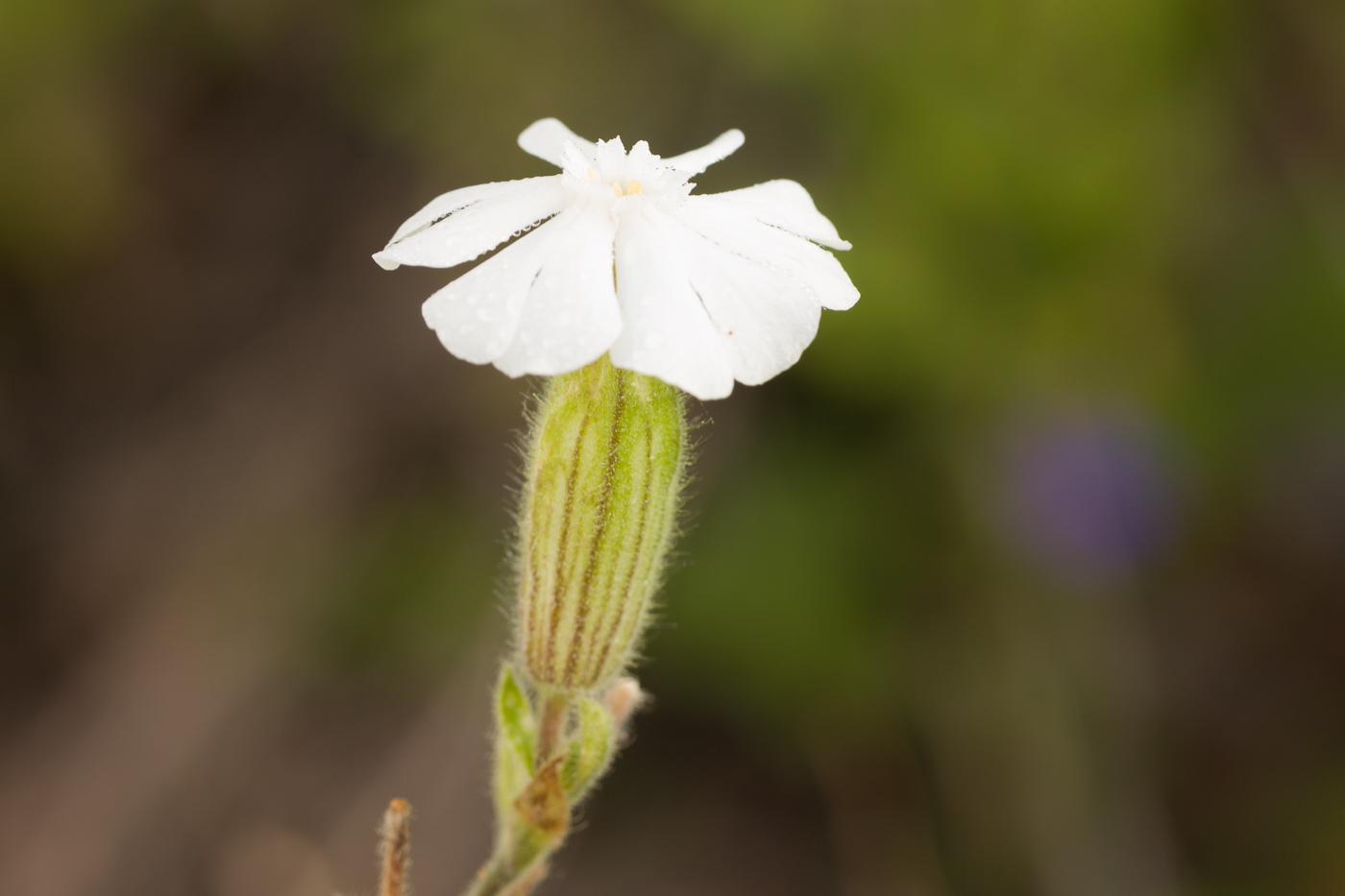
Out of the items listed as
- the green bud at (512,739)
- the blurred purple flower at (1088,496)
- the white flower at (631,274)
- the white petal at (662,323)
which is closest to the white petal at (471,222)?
the white flower at (631,274)

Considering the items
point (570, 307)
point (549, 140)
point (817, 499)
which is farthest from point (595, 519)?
point (817, 499)

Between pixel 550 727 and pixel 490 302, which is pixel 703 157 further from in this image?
pixel 550 727

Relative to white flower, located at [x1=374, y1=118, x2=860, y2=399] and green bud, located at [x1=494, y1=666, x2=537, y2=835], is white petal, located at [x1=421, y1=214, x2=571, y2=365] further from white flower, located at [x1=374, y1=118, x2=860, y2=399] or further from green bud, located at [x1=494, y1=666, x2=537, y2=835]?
green bud, located at [x1=494, y1=666, x2=537, y2=835]

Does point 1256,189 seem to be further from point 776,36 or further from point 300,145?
point 300,145

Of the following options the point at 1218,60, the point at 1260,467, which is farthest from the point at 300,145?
the point at 1260,467

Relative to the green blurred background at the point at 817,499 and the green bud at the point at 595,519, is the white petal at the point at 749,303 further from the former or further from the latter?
the green blurred background at the point at 817,499

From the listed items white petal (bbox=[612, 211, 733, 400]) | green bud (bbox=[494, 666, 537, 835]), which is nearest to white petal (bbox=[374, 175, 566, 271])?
white petal (bbox=[612, 211, 733, 400])

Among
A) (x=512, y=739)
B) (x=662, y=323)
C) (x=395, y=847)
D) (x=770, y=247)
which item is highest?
(x=770, y=247)
